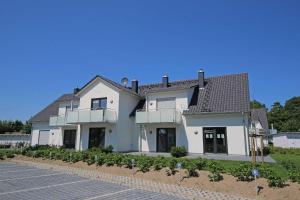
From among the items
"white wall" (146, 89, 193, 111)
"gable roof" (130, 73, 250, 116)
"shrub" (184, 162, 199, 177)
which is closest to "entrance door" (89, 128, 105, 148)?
"gable roof" (130, 73, 250, 116)

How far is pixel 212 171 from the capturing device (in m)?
9.27

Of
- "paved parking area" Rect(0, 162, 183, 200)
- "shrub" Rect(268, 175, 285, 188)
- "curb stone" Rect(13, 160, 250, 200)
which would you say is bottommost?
"curb stone" Rect(13, 160, 250, 200)

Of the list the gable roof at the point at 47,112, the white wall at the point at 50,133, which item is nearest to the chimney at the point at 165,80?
the gable roof at the point at 47,112

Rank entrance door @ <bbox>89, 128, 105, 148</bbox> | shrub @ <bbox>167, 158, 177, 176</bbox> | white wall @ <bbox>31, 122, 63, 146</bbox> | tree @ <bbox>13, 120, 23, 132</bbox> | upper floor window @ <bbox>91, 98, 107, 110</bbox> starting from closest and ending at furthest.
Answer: shrub @ <bbox>167, 158, 177, 176</bbox>, entrance door @ <bbox>89, 128, 105, 148</bbox>, upper floor window @ <bbox>91, 98, 107, 110</bbox>, white wall @ <bbox>31, 122, 63, 146</bbox>, tree @ <bbox>13, 120, 23, 132</bbox>

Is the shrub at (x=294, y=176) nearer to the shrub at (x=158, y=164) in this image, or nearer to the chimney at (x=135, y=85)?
the shrub at (x=158, y=164)

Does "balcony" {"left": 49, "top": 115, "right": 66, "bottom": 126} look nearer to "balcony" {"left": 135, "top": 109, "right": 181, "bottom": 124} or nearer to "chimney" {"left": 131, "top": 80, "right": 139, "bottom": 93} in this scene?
"chimney" {"left": 131, "top": 80, "right": 139, "bottom": 93}

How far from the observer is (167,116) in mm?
20953

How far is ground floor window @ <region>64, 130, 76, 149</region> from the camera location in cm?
2756

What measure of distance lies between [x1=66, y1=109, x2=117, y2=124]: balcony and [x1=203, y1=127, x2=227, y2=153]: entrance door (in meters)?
8.89

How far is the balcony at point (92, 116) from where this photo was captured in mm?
22062

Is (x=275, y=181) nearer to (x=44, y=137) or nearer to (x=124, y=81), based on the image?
(x=124, y=81)

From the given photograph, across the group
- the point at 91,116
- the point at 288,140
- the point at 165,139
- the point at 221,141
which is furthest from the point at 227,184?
the point at 288,140

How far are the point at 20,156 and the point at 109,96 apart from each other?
960cm

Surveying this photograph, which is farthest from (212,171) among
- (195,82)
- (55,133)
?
(55,133)
